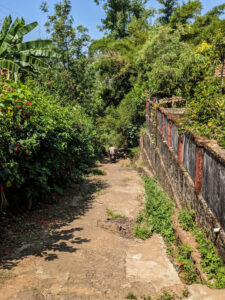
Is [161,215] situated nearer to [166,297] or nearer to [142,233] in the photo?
[142,233]

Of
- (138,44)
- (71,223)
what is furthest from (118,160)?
(71,223)

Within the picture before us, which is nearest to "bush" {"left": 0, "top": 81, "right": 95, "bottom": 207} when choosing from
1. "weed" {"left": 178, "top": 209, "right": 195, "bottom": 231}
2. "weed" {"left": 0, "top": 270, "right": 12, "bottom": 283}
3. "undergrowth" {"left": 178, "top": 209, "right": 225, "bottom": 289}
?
"weed" {"left": 0, "top": 270, "right": 12, "bottom": 283}

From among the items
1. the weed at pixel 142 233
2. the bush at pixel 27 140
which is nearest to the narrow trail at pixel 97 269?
the weed at pixel 142 233

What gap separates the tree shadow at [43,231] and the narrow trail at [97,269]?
0.06 metres

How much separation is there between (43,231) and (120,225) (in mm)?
2315

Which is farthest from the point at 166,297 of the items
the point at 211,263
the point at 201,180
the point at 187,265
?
the point at 201,180

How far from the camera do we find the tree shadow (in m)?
6.55

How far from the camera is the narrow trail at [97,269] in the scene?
188 inches

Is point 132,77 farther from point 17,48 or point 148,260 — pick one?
point 148,260

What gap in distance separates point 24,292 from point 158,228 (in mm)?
4548

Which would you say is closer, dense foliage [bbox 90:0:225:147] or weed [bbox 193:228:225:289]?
weed [bbox 193:228:225:289]

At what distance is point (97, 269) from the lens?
591 cm

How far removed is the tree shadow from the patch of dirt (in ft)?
2.81

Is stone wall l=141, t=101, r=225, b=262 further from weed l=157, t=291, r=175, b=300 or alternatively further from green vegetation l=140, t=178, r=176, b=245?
weed l=157, t=291, r=175, b=300
